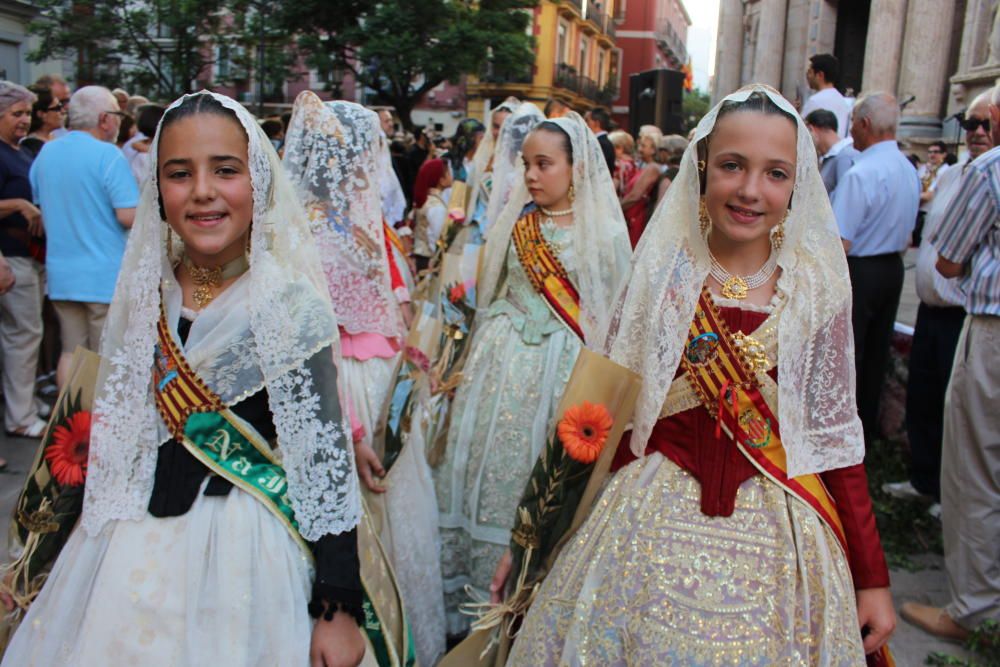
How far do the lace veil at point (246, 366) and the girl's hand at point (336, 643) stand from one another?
193mm

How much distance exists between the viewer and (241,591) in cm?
185

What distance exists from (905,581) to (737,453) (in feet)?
8.91

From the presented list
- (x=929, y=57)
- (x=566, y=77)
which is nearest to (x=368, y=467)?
(x=929, y=57)

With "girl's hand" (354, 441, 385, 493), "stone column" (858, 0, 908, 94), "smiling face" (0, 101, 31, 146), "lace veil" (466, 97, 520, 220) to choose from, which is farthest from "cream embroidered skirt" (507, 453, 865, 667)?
"stone column" (858, 0, 908, 94)

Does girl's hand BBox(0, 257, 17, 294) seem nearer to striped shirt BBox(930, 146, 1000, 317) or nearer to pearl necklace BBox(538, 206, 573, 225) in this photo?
pearl necklace BBox(538, 206, 573, 225)

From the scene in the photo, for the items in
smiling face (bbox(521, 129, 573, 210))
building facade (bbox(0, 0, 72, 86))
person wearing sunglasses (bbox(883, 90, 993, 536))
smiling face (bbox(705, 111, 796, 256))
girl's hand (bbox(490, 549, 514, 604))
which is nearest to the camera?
smiling face (bbox(705, 111, 796, 256))

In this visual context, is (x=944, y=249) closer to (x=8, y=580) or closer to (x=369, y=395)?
(x=369, y=395)

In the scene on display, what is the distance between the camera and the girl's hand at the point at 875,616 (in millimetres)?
2031

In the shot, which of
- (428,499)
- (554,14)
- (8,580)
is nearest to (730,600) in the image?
(8,580)

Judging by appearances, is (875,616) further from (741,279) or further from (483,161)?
(483,161)

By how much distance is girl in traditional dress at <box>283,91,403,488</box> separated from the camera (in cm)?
351

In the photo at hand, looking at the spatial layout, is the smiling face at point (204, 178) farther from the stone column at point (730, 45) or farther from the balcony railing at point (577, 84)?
the balcony railing at point (577, 84)

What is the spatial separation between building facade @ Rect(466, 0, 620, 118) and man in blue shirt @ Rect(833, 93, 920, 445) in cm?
3415

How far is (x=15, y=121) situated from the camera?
542 cm
